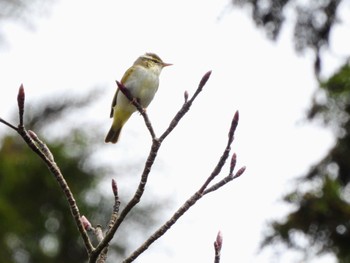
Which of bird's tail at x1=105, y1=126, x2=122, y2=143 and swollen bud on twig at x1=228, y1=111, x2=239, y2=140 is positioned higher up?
bird's tail at x1=105, y1=126, x2=122, y2=143

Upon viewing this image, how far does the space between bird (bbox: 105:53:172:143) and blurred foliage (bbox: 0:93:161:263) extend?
4739mm

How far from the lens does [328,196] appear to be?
6.07m

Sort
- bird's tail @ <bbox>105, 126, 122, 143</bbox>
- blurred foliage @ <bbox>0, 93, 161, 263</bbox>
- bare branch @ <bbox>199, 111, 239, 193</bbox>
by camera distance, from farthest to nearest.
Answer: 1. blurred foliage @ <bbox>0, 93, 161, 263</bbox>
2. bird's tail @ <bbox>105, 126, 122, 143</bbox>
3. bare branch @ <bbox>199, 111, 239, 193</bbox>

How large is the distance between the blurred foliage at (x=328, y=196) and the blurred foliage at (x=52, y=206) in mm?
3632

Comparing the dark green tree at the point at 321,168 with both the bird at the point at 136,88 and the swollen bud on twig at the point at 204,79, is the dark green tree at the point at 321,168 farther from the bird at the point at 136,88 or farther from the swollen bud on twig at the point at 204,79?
the swollen bud on twig at the point at 204,79

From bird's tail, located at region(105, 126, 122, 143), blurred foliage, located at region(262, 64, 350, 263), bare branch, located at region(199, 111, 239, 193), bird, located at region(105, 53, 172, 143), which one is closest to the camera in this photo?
bare branch, located at region(199, 111, 239, 193)

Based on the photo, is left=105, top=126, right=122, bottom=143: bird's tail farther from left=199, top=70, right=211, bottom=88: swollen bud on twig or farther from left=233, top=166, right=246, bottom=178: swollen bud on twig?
left=199, top=70, right=211, bottom=88: swollen bud on twig

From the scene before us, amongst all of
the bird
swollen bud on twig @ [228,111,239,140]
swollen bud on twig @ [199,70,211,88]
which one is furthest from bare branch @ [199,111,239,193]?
the bird

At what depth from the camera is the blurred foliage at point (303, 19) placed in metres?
5.11

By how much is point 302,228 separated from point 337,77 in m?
1.18

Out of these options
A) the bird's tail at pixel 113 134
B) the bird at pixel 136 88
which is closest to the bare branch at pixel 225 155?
the bird at pixel 136 88

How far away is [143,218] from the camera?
10.5 m

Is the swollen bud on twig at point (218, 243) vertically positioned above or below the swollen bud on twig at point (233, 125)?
below

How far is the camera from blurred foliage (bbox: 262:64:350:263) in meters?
6.11
